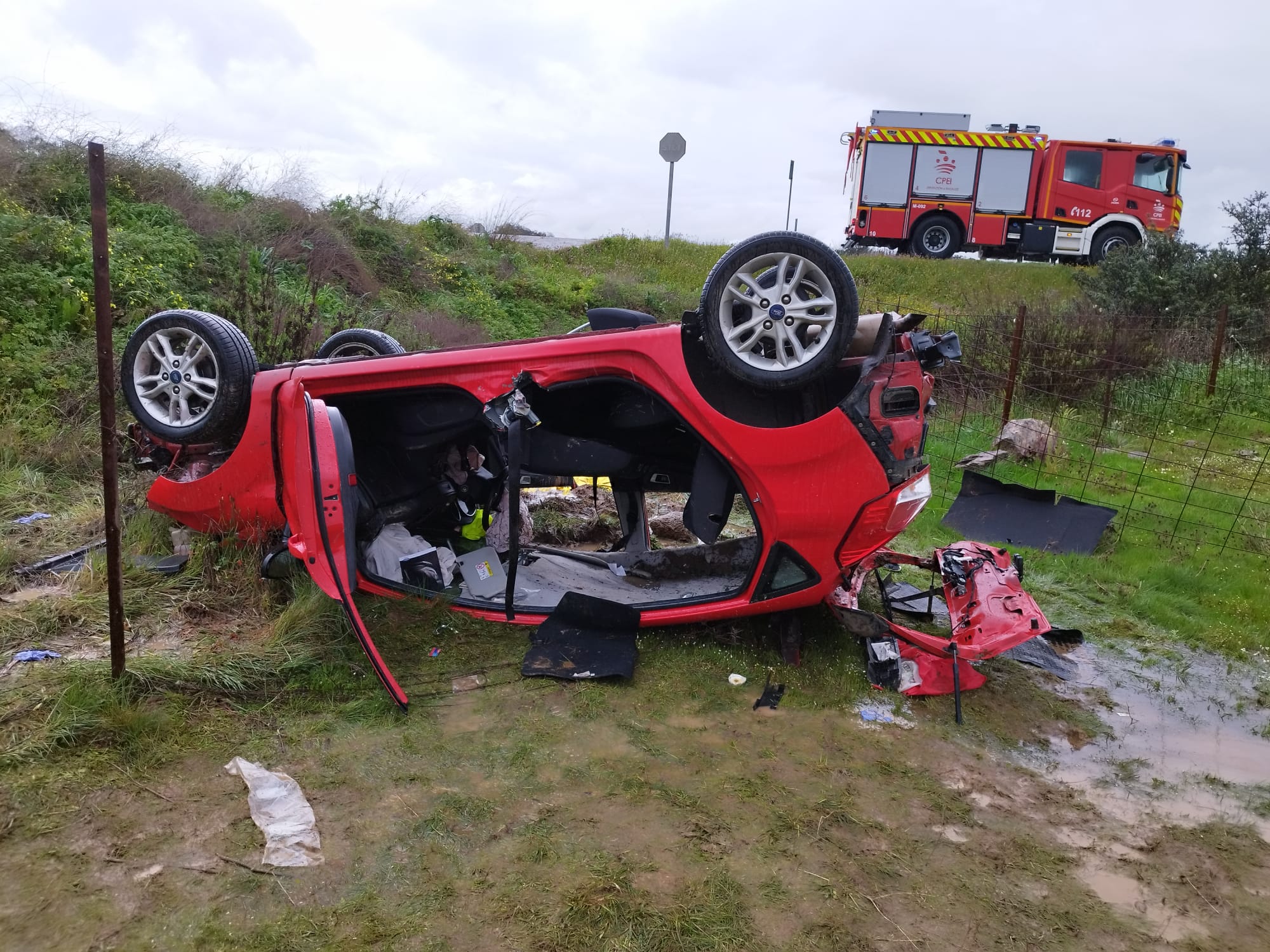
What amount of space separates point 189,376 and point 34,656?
4.67 ft

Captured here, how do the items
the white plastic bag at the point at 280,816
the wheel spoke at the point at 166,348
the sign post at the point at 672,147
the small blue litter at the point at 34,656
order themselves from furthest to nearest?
the sign post at the point at 672,147 < the wheel spoke at the point at 166,348 < the small blue litter at the point at 34,656 < the white plastic bag at the point at 280,816

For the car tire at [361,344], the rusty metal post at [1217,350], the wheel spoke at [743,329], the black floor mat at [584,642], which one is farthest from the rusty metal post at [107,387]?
the rusty metal post at [1217,350]

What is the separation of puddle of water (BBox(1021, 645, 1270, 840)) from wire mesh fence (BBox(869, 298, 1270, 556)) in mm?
2105

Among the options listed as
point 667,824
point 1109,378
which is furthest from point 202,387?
point 1109,378

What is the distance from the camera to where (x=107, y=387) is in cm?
289

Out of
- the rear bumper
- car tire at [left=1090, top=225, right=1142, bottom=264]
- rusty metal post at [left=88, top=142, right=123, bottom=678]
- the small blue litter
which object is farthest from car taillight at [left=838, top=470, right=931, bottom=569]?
car tire at [left=1090, top=225, right=1142, bottom=264]

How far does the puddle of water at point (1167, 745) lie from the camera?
3.11 metres

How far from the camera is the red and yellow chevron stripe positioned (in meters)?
17.4

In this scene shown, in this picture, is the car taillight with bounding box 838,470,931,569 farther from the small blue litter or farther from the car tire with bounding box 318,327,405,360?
the small blue litter

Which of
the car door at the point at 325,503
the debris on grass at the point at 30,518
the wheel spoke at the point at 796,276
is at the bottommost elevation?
the debris on grass at the point at 30,518

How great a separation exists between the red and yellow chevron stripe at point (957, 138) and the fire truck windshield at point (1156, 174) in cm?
197

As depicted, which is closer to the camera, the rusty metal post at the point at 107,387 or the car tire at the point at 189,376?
the rusty metal post at the point at 107,387

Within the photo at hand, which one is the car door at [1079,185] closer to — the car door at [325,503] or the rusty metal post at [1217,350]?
the rusty metal post at [1217,350]

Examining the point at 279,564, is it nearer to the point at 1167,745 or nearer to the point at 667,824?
the point at 667,824
